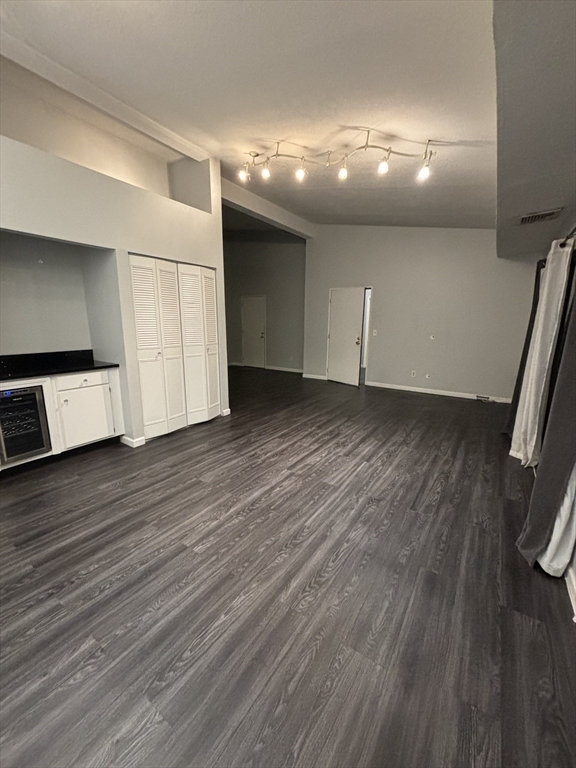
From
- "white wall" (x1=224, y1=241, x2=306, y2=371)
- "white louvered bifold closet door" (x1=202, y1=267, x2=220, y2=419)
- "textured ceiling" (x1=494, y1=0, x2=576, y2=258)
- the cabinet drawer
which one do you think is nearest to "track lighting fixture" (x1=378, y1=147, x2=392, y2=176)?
"textured ceiling" (x1=494, y1=0, x2=576, y2=258)

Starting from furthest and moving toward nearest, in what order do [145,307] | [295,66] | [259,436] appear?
[259,436]
[145,307]
[295,66]

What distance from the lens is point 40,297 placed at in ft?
11.0

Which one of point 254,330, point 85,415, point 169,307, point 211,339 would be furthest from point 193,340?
point 254,330

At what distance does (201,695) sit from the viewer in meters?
1.27

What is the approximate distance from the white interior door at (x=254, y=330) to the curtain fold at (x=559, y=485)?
7266mm

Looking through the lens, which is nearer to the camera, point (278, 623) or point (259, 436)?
point (278, 623)

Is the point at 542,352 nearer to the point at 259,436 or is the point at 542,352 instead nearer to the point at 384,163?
the point at 384,163

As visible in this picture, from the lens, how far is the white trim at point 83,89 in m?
2.28

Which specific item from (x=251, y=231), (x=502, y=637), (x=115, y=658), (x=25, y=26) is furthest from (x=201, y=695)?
(x=251, y=231)

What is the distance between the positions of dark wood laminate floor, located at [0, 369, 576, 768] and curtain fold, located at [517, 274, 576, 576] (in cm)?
16

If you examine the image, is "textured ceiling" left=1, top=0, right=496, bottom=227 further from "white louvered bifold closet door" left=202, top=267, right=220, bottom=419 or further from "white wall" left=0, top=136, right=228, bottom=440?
"white louvered bifold closet door" left=202, top=267, right=220, bottom=419

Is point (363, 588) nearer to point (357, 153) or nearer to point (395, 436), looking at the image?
→ point (395, 436)

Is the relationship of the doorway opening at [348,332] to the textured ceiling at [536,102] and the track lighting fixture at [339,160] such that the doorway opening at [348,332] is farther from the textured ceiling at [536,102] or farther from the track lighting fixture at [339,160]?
the textured ceiling at [536,102]

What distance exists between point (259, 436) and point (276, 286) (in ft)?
17.4
